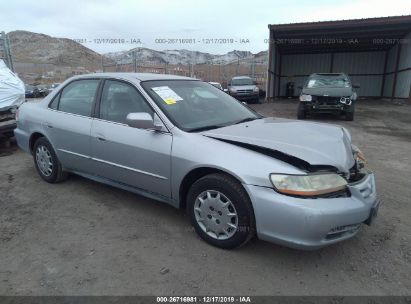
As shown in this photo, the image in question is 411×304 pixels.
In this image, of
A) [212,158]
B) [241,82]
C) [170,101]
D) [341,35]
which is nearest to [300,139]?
[212,158]

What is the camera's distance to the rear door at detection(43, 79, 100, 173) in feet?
13.5

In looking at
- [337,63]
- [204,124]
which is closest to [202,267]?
[204,124]

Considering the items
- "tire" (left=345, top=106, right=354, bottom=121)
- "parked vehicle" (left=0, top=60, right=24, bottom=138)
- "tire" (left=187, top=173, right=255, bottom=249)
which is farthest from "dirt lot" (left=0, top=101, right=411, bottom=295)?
"tire" (left=345, top=106, right=354, bottom=121)

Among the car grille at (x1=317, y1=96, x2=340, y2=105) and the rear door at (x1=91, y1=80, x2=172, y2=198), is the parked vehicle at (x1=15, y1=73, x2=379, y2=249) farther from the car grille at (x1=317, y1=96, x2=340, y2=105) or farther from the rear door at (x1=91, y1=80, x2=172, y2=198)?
the car grille at (x1=317, y1=96, x2=340, y2=105)

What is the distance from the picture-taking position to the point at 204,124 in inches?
138

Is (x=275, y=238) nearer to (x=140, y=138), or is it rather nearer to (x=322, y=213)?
(x=322, y=213)

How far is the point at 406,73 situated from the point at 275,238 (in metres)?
20.1

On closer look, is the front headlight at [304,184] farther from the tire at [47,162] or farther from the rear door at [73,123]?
the tire at [47,162]

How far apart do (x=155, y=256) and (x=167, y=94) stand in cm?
168

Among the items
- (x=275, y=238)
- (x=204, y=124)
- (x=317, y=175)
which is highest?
(x=204, y=124)

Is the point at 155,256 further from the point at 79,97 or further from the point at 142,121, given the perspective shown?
the point at 79,97

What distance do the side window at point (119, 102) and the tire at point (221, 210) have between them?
1.05 metres

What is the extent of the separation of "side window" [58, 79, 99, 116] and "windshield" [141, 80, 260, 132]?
33.1 inches

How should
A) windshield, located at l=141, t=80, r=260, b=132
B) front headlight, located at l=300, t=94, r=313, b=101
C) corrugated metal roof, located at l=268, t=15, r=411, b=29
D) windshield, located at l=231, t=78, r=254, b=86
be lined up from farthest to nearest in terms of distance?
windshield, located at l=231, t=78, r=254, b=86 < corrugated metal roof, located at l=268, t=15, r=411, b=29 < front headlight, located at l=300, t=94, r=313, b=101 < windshield, located at l=141, t=80, r=260, b=132
